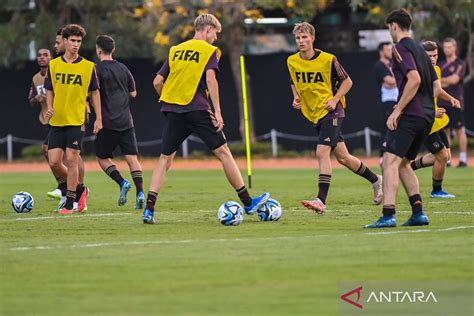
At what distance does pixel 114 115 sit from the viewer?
57.6 feet

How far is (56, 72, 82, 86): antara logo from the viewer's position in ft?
53.4

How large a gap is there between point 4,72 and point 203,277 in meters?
29.2

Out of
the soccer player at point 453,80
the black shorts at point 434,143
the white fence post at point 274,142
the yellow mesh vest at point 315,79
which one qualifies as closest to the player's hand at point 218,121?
the yellow mesh vest at point 315,79

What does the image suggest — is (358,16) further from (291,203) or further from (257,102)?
(291,203)

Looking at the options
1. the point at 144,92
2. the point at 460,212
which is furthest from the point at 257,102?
the point at 460,212

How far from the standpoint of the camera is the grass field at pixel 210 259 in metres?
8.84

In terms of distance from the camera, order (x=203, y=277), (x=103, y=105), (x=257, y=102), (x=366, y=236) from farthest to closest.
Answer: (x=257, y=102) < (x=103, y=105) < (x=366, y=236) < (x=203, y=277)

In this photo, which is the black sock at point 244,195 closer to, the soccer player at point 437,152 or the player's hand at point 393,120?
the player's hand at point 393,120

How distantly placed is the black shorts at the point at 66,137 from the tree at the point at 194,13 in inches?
658

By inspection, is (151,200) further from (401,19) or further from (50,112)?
(401,19)

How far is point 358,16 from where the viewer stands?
38156 millimetres

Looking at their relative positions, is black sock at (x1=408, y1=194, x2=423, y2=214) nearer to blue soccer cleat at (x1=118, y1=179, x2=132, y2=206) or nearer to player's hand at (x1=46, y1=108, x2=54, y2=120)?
player's hand at (x1=46, y1=108, x2=54, y2=120)

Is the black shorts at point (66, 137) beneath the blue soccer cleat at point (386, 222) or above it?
above

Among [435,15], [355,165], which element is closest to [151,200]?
[355,165]
